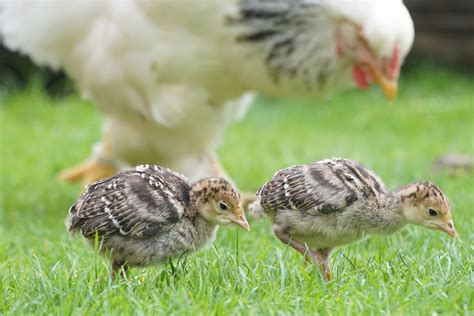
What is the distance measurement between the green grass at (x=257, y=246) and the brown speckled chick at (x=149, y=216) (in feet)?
0.35

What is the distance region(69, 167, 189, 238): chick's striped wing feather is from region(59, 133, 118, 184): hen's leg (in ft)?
Result: 9.81

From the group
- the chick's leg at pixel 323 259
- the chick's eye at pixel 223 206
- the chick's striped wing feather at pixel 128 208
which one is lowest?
the chick's leg at pixel 323 259

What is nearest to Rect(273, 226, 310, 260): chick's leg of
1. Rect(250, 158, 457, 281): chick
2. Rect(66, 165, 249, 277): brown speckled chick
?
Rect(250, 158, 457, 281): chick

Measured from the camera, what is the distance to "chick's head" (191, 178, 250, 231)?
3.49 meters

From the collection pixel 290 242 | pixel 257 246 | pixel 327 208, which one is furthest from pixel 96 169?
pixel 327 208

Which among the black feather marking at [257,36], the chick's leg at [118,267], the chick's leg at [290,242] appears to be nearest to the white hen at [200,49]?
the black feather marking at [257,36]

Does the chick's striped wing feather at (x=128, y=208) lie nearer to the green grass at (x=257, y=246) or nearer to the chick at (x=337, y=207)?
the green grass at (x=257, y=246)

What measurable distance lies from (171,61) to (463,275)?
273 cm

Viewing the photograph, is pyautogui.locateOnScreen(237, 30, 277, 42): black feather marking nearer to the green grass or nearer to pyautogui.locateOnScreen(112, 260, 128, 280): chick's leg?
the green grass

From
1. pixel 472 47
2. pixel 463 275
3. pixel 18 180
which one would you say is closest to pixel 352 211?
pixel 463 275

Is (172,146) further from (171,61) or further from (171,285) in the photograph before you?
(171,285)

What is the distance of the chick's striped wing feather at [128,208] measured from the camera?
3.42 meters

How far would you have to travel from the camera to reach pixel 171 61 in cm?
561

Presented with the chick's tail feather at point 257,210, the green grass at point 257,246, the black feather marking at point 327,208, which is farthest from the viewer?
the chick's tail feather at point 257,210
